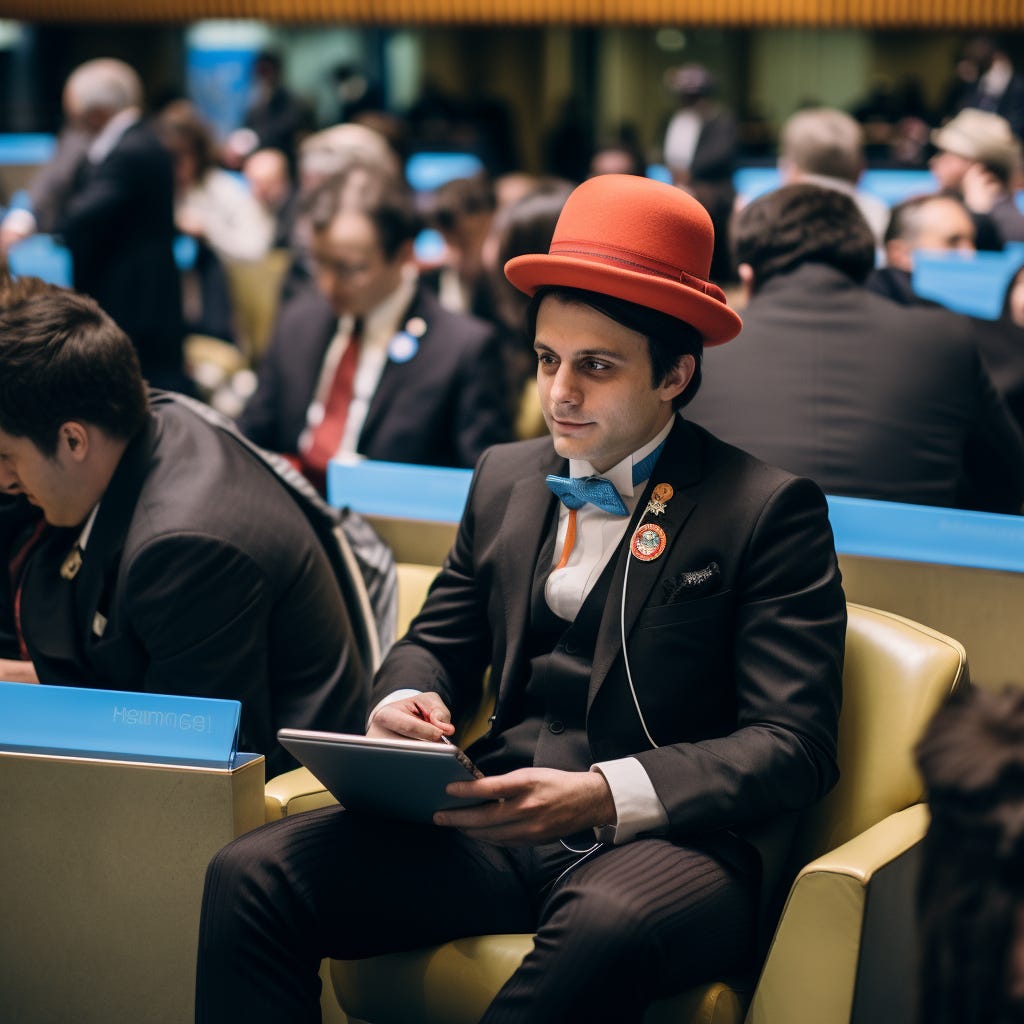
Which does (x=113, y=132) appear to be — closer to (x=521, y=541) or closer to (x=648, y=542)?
(x=521, y=541)

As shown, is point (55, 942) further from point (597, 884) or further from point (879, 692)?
point (879, 692)

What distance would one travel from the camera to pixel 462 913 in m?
2.01

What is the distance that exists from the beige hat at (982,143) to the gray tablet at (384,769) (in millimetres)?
4826

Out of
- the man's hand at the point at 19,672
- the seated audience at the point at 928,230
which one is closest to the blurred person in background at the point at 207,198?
the seated audience at the point at 928,230

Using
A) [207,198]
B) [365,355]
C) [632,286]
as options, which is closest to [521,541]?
[632,286]

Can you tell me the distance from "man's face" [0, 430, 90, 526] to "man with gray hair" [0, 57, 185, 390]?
3.06 metres

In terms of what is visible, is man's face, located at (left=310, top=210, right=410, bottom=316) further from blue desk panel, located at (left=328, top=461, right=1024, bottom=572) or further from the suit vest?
the suit vest

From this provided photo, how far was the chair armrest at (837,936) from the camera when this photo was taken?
1.81m

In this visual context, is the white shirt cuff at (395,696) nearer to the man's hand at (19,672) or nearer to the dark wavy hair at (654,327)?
the dark wavy hair at (654,327)

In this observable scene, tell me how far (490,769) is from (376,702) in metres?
0.21

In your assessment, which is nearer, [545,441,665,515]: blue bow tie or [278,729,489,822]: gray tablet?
[278,729,489,822]: gray tablet

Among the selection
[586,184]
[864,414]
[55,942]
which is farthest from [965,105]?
[55,942]

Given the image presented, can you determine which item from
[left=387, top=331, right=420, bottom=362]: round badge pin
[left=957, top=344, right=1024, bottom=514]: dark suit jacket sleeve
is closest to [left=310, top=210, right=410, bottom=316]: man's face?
[left=387, top=331, right=420, bottom=362]: round badge pin

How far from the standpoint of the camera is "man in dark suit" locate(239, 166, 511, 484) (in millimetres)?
3742
